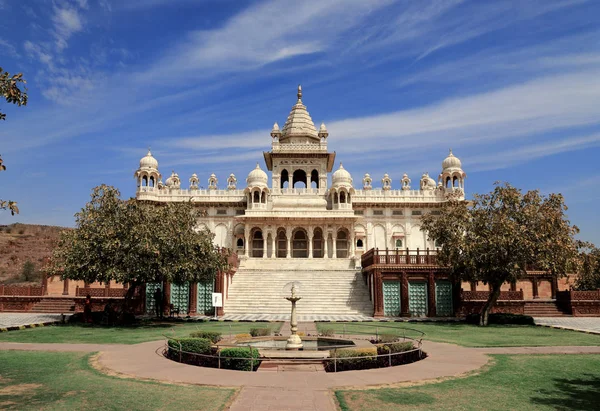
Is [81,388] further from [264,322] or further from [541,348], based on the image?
[264,322]

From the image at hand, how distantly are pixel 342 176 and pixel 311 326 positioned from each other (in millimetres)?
32466

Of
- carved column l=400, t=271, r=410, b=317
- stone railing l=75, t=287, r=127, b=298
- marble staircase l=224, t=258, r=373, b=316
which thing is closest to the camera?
carved column l=400, t=271, r=410, b=317

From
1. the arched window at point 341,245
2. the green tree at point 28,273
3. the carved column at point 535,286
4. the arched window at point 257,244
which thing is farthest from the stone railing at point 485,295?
the green tree at point 28,273

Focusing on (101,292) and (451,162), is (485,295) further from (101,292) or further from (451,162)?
(451,162)

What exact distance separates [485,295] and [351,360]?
1992 cm

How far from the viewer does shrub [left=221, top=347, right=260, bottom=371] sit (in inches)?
467

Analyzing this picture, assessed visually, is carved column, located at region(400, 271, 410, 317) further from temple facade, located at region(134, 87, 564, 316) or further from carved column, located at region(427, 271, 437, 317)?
temple facade, located at region(134, 87, 564, 316)

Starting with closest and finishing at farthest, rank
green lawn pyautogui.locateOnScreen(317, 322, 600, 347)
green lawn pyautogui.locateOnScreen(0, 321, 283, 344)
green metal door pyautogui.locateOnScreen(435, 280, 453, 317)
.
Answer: green lawn pyautogui.locateOnScreen(317, 322, 600, 347) → green lawn pyautogui.locateOnScreen(0, 321, 283, 344) → green metal door pyautogui.locateOnScreen(435, 280, 453, 317)

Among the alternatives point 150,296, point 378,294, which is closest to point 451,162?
point 378,294

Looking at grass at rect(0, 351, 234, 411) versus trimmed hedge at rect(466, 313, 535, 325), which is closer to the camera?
grass at rect(0, 351, 234, 411)

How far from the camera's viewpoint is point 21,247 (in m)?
71.3

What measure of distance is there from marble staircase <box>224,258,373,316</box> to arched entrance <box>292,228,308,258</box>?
15.8 m

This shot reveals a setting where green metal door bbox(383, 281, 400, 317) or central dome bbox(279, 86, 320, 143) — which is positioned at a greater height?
central dome bbox(279, 86, 320, 143)

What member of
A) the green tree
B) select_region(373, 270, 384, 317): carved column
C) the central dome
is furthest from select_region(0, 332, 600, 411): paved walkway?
the central dome
